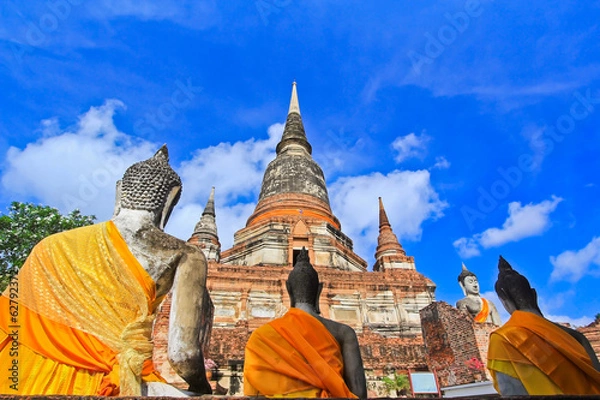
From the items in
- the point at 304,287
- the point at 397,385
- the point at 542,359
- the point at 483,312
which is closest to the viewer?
the point at 542,359

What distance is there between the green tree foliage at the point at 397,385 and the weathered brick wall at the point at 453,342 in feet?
3.26

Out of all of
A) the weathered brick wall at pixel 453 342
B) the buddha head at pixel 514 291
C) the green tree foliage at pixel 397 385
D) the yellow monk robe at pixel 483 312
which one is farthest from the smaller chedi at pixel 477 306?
the buddha head at pixel 514 291

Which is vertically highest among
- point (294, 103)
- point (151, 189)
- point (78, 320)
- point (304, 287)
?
point (294, 103)

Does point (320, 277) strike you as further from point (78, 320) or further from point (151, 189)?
point (78, 320)

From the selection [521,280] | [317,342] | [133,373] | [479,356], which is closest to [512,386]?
[521,280]

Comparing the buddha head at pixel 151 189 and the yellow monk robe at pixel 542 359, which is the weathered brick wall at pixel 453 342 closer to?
the yellow monk robe at pixel 542 359

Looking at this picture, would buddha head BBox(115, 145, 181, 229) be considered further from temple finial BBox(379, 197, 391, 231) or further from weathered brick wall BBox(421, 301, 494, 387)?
temple finial BBox(379, 197, 391, 231)

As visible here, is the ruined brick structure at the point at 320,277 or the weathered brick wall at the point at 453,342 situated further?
the ruined brick structure at the point at 320,277

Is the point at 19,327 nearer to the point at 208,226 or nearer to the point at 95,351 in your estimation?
the point at 95,351

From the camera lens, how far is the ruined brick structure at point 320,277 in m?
13.5

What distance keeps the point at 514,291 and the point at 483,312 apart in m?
9.92

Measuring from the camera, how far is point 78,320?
7.91 ft

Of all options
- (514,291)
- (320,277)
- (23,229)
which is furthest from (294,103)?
(514,291)

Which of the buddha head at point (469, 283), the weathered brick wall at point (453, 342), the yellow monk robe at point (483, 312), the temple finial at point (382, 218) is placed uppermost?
the temple finial at point (382, 218)
